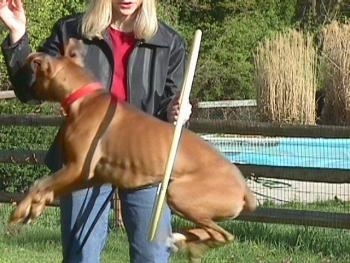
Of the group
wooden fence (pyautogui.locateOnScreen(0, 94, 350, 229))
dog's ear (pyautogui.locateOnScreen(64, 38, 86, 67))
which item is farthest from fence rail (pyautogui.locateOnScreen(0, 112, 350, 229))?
dog's ear (pyautogui.locateOnScreen(64, 38, 86, 67))

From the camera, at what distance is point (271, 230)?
928cm

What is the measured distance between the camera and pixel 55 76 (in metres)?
4.21

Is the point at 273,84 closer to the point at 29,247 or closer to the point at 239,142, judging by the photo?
the point at 239,142

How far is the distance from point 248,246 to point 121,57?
12.9 feet

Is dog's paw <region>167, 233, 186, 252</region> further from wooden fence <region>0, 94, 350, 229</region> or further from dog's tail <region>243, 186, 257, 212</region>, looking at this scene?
wooden fence <region>0, 94, 350, 229</region>

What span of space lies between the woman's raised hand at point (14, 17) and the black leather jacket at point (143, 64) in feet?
0.61

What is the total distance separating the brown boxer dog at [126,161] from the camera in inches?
161

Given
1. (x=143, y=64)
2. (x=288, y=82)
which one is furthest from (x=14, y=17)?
(x=288, y=82)

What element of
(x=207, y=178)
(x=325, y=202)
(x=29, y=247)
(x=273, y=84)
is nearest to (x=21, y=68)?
(x=207, y=178)

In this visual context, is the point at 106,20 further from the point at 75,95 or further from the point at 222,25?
the point at 222,25

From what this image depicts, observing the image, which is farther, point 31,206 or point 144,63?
point 144,63

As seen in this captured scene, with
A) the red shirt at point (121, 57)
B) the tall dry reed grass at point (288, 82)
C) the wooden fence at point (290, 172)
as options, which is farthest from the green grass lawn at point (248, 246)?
the tall dry reed grass at point (288, 82)

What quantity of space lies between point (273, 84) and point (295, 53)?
596 millimetres

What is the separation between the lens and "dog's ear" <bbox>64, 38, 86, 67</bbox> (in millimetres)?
4391
